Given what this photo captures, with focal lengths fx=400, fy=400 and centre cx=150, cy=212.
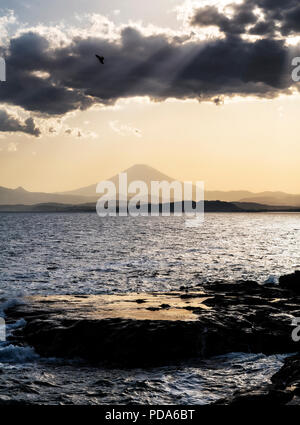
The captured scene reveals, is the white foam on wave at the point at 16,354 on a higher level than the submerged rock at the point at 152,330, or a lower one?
lower

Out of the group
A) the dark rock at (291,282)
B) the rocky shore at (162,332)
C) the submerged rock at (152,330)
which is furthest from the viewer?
the dark rock at (291,282)

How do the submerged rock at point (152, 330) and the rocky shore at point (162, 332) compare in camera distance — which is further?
the submerged rock at point (152, 330)

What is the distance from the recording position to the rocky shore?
57.9ft

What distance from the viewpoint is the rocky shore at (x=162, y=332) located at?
57.9 feet

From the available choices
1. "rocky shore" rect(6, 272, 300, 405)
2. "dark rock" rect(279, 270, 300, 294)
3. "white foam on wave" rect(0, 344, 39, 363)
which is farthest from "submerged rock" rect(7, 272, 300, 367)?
"dark rock" rect(279, 270, 300, 294)

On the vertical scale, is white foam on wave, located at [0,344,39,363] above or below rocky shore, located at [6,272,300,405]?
below

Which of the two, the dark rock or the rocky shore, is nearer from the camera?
the rocky shore

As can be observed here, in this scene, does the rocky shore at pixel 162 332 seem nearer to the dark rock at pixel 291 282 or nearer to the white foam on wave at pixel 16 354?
the white foam on wave at pixel 16 354

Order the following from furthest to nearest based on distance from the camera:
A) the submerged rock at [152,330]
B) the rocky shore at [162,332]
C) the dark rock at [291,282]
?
the dark rock at [291,282] < the submerged rock at [152,330] < the rocky shore at [162,332]

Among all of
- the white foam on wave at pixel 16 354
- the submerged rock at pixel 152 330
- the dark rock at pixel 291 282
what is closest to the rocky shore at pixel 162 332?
the submerged rock at pixel 152 330

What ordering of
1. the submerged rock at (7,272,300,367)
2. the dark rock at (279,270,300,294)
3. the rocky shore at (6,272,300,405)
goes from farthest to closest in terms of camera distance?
the dark rock at (279,270,300,294) < the submerged rock at (7,272,300,367) < the rocky shore at (6,272,300,405)

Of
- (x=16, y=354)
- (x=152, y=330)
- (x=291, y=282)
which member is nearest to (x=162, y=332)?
(x=152, y=330)

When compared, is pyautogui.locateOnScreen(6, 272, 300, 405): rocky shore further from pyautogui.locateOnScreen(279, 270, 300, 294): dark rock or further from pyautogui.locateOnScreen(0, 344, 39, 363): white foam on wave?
pyautogui.locateOnScreen(279, 270, 300, 294): dark rock

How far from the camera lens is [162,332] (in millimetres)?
18969
